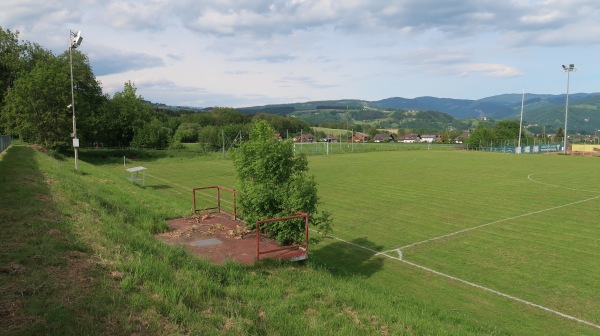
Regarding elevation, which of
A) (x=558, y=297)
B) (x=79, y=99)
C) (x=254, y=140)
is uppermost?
(x=79, y=99)

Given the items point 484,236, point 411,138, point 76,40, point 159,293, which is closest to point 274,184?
point 159,293

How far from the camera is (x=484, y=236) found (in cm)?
1608

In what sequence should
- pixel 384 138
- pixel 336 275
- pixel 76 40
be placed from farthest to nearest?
pixel 384 138 < pixel 76 40 < pixel 336 275

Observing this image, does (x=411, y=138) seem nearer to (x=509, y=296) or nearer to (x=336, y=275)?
(x=509, y=296)

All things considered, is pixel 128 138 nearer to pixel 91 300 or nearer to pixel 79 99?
pixel 79 99

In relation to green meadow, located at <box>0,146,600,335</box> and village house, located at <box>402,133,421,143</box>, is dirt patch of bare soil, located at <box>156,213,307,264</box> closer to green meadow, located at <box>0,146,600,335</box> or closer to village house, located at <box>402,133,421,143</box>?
green meadow, located at <box>0,146,600,335</box>

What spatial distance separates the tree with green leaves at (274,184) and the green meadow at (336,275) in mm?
1297

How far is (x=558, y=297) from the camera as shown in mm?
10383

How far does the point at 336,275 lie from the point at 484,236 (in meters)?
8.27

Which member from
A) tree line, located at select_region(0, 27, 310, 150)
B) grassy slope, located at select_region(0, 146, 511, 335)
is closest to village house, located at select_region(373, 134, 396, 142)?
tree line, located at select_region(0, 27, 310, 150)

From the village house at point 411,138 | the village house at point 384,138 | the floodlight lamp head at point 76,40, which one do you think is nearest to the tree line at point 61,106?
the floodlight lamp head at point 76,40

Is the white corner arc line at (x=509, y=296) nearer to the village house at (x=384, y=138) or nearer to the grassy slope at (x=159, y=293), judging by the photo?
the grassy slope at (x=159, y=293)

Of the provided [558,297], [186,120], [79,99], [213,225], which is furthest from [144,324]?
[186,120]

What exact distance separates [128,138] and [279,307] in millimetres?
77523
